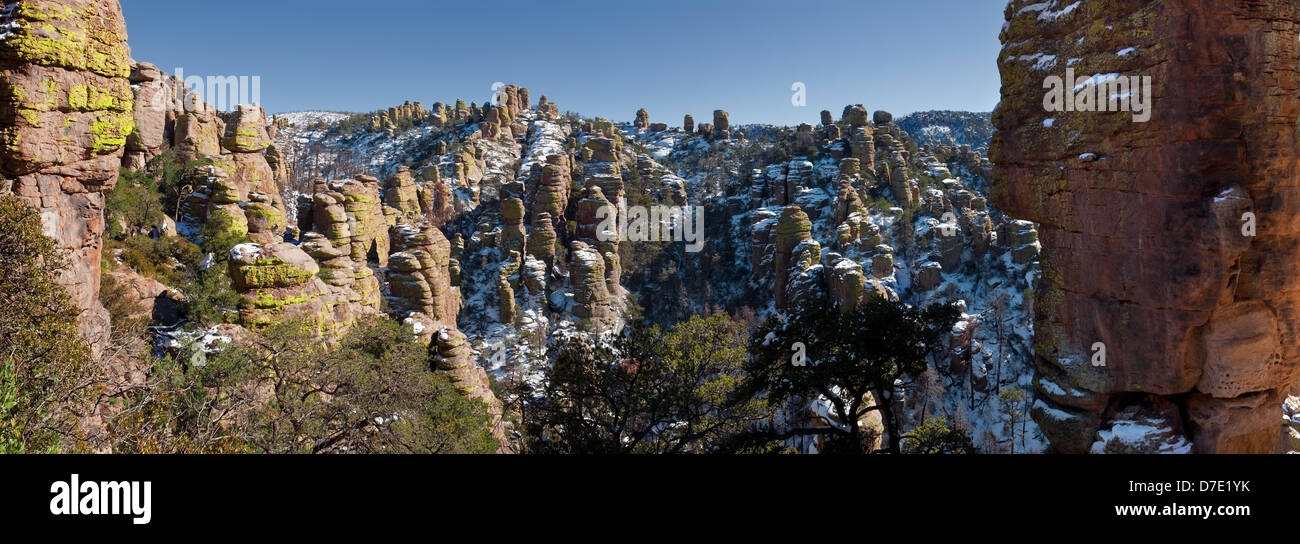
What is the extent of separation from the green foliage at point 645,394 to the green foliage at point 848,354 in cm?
91

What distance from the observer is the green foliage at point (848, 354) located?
1195 centimetres

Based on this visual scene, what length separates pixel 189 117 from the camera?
38.8 m

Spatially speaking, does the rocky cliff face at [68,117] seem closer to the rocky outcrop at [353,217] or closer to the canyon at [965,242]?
the canyon at [965,242]

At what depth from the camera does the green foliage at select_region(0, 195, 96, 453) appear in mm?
6816

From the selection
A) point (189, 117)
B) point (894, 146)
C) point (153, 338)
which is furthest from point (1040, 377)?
point (894, 146)

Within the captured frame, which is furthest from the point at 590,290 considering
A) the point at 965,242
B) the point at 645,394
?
the point at 645,394

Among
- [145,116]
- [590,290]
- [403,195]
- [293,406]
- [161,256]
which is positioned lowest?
[293,406]

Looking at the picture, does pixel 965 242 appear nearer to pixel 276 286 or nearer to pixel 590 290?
pixel 590 290

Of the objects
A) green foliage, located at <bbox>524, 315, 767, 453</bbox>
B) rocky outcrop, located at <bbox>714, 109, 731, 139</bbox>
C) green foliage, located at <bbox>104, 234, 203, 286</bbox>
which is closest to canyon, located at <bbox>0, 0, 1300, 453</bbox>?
green foliage, located at <bbox>524, 315, 767, 453</bbox>

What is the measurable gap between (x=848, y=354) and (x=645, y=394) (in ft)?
15.3

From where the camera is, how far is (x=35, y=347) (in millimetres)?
8258

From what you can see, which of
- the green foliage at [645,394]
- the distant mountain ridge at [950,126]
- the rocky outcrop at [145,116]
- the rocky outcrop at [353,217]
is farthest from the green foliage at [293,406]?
the distant mountain ridge at [950,126]
